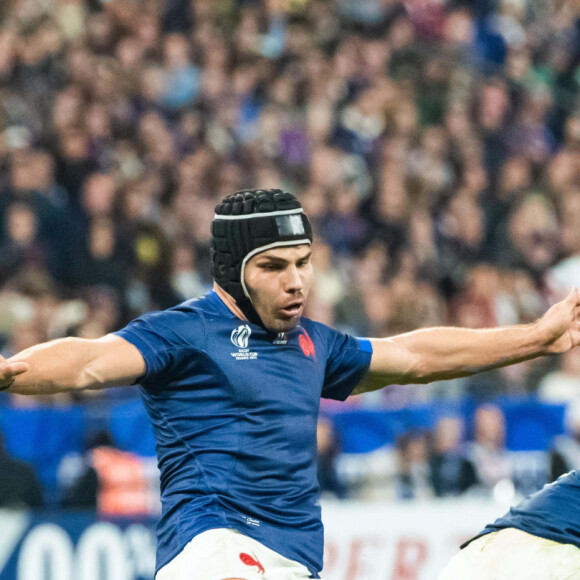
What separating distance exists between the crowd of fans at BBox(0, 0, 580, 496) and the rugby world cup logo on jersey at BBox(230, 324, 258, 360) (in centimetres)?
458

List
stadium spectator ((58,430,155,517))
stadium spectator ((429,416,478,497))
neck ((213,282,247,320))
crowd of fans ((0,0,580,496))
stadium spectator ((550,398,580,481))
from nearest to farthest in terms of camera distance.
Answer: neck ((213,282,247,320)) → stadium spectator ((58,430,155,517)) → stadium spectator ((550,398,580,481)) → stadium spectator ((429,416,478,497)) → crowd of fans ((0,0,580,496))

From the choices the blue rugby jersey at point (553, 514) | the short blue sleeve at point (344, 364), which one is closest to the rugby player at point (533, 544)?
the blue rugby jersey at point (553, 514)

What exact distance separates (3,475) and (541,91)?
28.2 feet

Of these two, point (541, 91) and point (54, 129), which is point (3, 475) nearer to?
point (54, 129)

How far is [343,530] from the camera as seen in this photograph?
818cm

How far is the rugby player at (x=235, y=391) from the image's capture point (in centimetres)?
412

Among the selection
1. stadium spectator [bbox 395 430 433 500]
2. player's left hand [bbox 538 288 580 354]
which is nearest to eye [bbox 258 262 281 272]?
player's left hand [bbox 538 288 580 354]

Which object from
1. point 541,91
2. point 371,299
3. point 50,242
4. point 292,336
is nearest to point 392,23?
point 541,91

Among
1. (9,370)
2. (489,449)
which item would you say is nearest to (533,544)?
(9,370)

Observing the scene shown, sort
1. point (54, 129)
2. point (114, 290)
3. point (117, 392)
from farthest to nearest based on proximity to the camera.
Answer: point (54, 129), point (114, 290), point (117, 392)

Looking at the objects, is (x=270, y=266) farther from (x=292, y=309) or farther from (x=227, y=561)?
(x=227, y=561)

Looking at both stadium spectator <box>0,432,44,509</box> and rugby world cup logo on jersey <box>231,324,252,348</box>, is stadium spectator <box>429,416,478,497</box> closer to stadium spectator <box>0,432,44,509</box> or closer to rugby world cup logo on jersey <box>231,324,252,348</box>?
stadium spectator <box>0,432,44,509</box>

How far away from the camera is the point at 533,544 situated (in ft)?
14.1

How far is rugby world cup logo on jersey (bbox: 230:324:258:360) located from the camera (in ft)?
14.5
